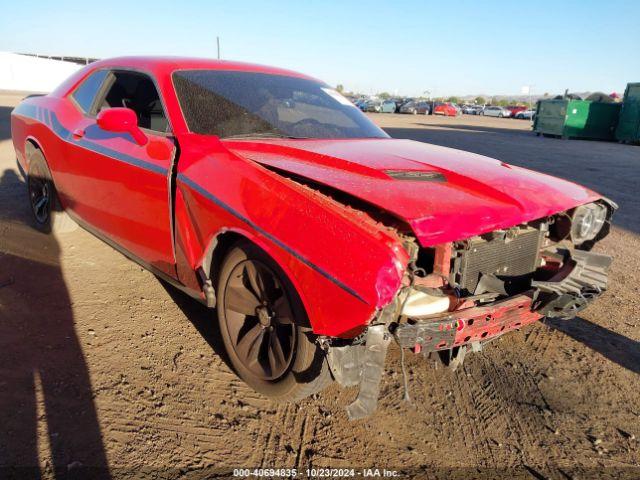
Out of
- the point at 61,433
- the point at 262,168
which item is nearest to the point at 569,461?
the point at 262,168

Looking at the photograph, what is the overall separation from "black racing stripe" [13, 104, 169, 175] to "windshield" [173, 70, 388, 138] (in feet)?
1.10

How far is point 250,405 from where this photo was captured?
231 centimetres

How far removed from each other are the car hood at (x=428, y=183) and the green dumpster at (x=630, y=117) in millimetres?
19823

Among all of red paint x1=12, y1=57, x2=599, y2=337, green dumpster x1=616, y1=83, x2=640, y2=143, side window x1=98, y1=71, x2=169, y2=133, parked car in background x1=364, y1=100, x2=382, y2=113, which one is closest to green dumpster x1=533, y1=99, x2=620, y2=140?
green dumpster x1=616, y1=83, x2=640, y2=143

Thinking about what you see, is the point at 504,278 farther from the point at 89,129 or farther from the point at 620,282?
the point at 89,129

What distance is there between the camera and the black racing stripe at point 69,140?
8.90ft

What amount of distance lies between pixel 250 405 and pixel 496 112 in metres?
53.6

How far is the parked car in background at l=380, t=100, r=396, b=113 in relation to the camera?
41688 mm

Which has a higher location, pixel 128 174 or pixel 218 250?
pixel 128 174

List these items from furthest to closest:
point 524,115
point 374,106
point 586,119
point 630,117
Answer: point 524,115
point 374,106
point 586,119
point 630,117

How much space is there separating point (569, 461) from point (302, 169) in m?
1.71

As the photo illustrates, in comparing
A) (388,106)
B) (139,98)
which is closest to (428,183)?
(139,98)

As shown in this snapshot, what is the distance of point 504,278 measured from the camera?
2.39m

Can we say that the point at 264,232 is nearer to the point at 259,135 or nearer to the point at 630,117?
the point at 259,135
